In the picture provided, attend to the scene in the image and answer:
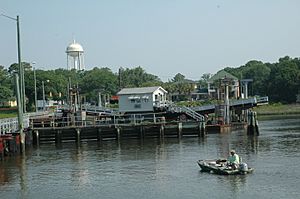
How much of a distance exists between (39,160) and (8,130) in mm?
8137

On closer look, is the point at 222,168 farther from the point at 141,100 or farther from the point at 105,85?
the point at 105,85

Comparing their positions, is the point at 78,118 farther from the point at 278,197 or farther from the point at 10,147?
the point at 278,197

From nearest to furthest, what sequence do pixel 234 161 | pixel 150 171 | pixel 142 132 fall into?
pixel 234 161 < pixel 150 171 < pixel 142 132

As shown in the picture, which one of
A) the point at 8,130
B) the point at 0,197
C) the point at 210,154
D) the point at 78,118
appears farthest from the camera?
the point at 78,118

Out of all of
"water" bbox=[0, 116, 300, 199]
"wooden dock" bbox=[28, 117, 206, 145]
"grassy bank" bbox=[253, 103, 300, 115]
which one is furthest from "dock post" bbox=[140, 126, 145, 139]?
"grassy bank" bbox=[253, 103, 300, 115]

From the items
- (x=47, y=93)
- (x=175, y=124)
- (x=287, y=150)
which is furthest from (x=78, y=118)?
(x=47, y=93)

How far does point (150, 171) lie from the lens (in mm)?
37281

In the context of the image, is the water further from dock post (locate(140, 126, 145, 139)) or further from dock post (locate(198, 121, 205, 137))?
dock post (locate(140, 126, 145, 139))

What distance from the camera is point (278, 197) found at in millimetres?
27344

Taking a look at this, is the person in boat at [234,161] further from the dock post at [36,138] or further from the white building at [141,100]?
the white building at [141,100]

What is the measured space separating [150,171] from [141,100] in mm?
37775

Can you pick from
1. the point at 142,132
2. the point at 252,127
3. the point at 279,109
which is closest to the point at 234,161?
the point at 142,132

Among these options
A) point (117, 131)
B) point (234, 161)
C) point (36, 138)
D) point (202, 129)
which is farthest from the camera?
point (202, 129)

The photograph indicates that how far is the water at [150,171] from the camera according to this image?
30.0 metres
